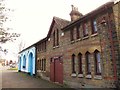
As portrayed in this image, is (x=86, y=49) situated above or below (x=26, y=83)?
above

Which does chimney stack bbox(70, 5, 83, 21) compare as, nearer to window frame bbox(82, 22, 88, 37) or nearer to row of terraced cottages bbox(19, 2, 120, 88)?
row of terraced cottages bbox(19, 2, 120, 88)

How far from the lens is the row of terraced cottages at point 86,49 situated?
1212cm

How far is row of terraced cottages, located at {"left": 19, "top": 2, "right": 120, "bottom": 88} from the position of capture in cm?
1212

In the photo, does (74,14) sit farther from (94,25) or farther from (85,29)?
(94,25)

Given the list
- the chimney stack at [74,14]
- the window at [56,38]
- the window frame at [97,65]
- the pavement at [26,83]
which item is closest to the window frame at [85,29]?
the window frame at [97,65]

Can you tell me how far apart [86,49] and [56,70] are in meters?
6.91

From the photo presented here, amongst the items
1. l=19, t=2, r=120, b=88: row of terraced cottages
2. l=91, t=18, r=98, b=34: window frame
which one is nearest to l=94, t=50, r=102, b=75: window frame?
l=19, t=2, r=120, b=88: row of terraced cottages

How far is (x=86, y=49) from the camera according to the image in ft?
48.9

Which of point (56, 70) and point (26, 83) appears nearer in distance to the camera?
point (26, 83)

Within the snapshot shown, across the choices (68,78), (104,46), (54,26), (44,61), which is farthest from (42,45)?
(104,46)

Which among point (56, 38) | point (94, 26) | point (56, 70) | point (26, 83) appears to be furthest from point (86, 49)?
point (26, 83)

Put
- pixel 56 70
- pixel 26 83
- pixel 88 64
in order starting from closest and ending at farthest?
pixel 88 64 → pixel 26 83 → pixel 56 70

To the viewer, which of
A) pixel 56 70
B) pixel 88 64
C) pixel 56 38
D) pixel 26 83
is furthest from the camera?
pixel 56 38

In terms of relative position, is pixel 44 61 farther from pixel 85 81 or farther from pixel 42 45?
pixel 85 81
